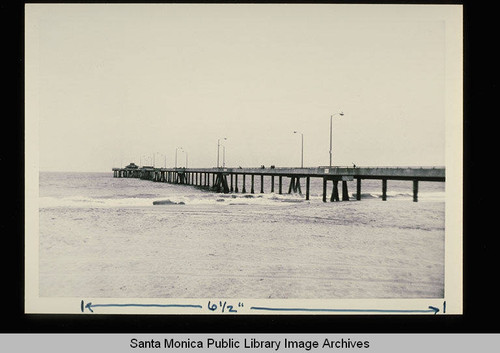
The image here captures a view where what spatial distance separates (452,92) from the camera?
10266 mm

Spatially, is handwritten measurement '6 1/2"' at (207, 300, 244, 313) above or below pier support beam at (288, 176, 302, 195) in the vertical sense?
below

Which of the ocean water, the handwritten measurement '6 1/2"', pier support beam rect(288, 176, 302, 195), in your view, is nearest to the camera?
the handwritten measurement '6 1/2"'

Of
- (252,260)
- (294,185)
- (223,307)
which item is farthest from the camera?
(294,185)

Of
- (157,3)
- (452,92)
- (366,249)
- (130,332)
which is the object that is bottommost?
(130,332)

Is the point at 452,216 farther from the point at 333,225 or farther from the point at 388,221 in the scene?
the point at 333,225

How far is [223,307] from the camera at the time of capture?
30.9ft

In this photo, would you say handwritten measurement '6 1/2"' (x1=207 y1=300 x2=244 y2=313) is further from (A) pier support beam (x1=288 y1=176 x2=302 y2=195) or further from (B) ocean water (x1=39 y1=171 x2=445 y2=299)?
(A) pier support beam (x1=288 y1=176 x2=302 y2=195)

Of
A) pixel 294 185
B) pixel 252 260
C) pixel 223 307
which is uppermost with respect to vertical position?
pixel 294 185

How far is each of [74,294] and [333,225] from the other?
9.60 metres

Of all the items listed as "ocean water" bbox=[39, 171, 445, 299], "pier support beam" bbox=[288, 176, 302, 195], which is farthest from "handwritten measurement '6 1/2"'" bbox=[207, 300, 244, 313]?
"pier support beam" bbox=[288, 176, 302, 195]

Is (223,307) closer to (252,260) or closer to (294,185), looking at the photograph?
(252,260)

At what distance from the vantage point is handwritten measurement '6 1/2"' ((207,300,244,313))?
9359 millimetres

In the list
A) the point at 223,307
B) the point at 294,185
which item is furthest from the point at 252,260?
the point at 294,185
